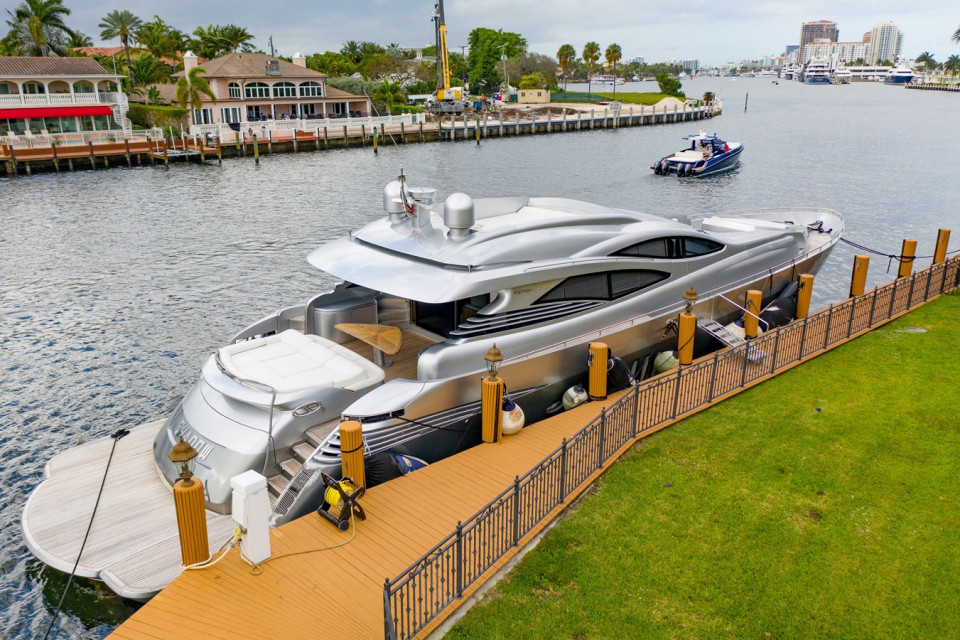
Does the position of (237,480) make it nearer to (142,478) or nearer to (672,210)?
(142,478)

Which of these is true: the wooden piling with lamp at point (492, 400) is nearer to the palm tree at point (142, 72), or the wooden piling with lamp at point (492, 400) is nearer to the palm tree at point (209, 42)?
the palm tree at point (142, 72)

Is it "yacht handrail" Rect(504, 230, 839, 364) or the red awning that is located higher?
the red awning

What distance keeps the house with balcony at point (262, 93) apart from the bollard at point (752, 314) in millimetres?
63416

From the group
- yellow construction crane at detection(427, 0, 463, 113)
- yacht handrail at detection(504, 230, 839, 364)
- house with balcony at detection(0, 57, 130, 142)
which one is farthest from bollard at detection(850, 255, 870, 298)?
yellow construction crane at detection(427, 0, 463, 113)

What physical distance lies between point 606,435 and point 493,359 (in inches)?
74.6

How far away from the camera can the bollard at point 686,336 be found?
12.7 m

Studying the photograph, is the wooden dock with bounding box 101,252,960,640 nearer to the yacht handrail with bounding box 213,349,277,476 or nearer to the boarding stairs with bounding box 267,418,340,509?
the boarding stairs with bounding box 267,418,340,509

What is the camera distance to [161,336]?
61.6 ft

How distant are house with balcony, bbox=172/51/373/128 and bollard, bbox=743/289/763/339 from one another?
63.4 m

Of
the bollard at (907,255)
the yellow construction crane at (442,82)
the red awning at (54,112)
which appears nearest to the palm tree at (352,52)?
the yellow construction crane at (442,82)

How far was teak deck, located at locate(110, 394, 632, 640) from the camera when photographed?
6648mm

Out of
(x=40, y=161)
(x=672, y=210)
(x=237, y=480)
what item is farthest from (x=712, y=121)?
(x=237, y=480)

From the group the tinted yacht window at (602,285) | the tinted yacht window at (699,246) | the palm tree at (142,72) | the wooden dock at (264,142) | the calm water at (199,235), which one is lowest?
the calm water at (199,235)

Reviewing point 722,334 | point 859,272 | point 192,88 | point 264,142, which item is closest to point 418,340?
point 722,334
